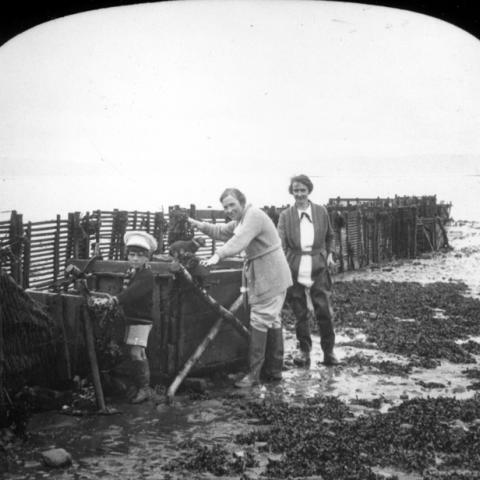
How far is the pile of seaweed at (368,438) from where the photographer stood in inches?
143

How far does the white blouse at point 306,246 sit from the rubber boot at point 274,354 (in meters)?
Result: 0.84

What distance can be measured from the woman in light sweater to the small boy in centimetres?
100

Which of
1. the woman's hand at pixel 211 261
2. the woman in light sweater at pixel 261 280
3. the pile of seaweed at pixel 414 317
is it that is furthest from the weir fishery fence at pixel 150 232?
the pile of seaweed at pixel 414 317

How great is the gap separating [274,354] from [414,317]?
13.1 ft

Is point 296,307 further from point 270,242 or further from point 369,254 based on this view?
point 369,254

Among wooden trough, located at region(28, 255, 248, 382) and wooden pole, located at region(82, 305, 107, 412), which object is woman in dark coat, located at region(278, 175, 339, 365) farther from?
wooden pole, located at region(82, 305, 107, 412)

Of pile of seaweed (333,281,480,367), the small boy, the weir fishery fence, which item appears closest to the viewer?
the small boy

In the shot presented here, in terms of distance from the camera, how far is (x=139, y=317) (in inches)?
203

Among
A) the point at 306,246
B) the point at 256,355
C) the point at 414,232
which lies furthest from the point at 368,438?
the point at 414,232

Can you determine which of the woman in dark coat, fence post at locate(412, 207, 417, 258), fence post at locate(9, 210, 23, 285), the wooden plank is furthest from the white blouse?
fence post at locate(412, 207, 417, 258)

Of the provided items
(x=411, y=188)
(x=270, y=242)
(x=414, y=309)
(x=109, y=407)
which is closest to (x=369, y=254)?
(x=414, y=309)

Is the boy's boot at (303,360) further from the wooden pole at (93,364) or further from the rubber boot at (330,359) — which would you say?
the wooden pole at (93,364)

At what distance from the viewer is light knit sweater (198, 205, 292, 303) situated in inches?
226

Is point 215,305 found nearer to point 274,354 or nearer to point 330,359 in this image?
point 274,354
